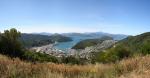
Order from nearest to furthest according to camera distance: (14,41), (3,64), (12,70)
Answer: (12,70) → (3,64) → (14,41)

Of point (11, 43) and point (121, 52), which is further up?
point (11, 43)

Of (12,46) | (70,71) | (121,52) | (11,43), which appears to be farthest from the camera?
(121,52)

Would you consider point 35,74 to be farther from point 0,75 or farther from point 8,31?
point 8,31

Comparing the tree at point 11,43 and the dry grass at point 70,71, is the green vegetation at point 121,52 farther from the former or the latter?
the tree at point 11,43

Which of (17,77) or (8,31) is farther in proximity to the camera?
(8,31)

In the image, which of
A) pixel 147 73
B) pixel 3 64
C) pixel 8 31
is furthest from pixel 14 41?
pixel 147 73

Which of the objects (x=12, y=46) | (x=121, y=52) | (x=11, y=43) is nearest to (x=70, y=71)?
(x=12, y=46)

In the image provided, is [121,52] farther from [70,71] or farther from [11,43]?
[70,71]

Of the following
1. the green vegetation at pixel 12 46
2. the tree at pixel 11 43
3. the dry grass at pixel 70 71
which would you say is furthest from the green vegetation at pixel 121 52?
the tree at pixel 11 43
